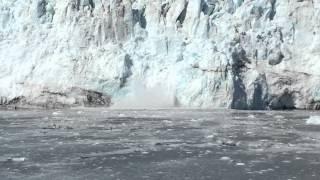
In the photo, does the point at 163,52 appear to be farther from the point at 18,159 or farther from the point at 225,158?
the point at 18,159

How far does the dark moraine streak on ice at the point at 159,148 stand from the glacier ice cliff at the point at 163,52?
2.95 meters

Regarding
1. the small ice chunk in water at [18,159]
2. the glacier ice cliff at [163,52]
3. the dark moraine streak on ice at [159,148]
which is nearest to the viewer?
the dark moraine streak on ice at [159,148]

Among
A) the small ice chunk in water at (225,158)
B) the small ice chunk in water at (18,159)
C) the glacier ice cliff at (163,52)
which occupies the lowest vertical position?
the small ice chunk in water at (225,158)

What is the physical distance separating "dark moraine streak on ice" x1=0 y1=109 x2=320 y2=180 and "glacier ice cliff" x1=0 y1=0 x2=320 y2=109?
2.95m

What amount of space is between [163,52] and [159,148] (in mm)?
7803

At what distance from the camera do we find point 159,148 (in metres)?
6.45

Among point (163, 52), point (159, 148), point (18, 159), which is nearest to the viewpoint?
point (18, 159)

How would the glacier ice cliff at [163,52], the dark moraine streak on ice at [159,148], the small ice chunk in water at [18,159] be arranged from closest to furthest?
1. the dark moraine streak on ice at [159,148]
2. the small ice chunk in water at [18,159]
3. the glacier ice cliff at [163,52]

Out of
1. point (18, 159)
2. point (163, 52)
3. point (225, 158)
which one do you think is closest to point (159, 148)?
point (225, 158)

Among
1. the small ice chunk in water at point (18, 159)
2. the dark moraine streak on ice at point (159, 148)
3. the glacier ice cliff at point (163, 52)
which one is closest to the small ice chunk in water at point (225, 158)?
the dark moraine streak on ice at point (159, 148)

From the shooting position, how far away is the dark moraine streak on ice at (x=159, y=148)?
4.93 meters

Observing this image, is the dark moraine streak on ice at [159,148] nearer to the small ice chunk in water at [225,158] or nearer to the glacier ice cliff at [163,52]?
the small ice chunk in water at [225,158]

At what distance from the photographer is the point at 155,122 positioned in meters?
9.87

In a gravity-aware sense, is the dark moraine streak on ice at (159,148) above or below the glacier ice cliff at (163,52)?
below
